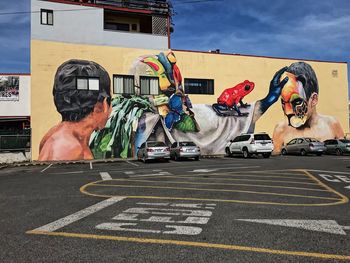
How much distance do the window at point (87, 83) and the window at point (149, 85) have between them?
3506 mm

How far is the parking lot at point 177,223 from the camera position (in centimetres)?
504

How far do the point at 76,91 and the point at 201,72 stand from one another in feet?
34.0

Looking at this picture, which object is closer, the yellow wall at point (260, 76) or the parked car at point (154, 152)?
the parked car at point (154, 152)

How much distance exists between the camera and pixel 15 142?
26.6m

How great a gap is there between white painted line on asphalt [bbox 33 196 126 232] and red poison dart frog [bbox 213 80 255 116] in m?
23.4

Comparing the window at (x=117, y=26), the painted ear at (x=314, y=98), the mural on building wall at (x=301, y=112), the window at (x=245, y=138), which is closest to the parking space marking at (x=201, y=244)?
the window at (x=245, y=138)

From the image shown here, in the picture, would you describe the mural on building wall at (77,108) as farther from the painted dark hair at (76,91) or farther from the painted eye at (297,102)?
the painted eye at (297,102)

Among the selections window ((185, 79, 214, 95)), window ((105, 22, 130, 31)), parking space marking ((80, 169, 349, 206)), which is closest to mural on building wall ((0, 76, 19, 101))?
window ((105, 22, 130, 31))

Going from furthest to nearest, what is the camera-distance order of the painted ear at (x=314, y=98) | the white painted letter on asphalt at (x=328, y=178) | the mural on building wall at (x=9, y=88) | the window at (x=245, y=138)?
the painted ear at (x=314, y=98), the mural on building wall at (x=9, y=88), the window at (x=245, y=138), the white painted letter on asphalt at (x=328, y=178)

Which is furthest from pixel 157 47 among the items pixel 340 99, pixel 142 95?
pixel 340 99

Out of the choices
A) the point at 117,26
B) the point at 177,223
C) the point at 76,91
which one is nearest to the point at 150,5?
the point at 117,26

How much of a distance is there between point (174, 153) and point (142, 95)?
626 cm

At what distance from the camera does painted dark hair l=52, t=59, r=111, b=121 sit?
27.5 meters

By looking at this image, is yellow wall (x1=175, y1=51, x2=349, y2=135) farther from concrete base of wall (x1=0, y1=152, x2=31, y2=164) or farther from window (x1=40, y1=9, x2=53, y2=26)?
concrete base of wall (x1=0, y1=152, x2=31, y2=164)
